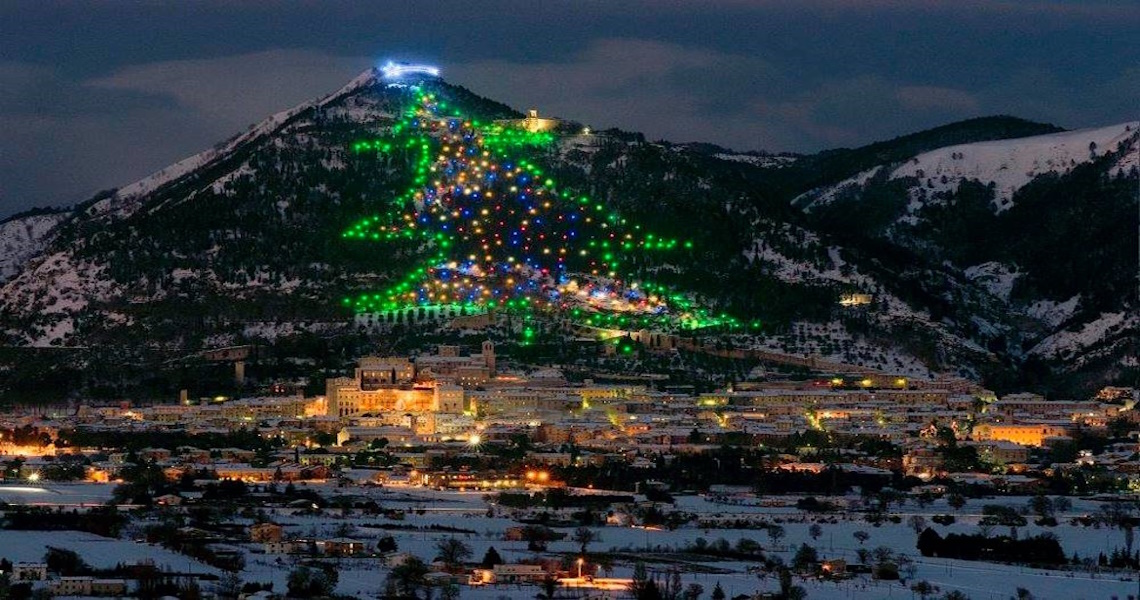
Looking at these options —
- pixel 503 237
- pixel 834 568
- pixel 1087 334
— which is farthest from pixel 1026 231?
pixel 834 568

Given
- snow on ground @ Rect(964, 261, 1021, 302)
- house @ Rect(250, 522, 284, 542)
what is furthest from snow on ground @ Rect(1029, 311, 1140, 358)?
house @ Rect(250, 522, 284, 542)

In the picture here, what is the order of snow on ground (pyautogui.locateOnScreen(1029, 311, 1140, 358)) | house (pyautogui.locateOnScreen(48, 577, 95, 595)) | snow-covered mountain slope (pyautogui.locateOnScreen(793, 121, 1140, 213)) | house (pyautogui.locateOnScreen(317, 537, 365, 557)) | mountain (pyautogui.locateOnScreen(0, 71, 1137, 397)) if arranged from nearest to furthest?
house (pyautogui.locateOnScreen(48, 577, 95, 595)), house (pyautogui.locateOnScreen(317, 537, 365, 557)), mountain (pyautogui.locateOnScreen(0, 71, 1137, 397)), snow on ground (pyautogui.locateOnScreen(1029, 311, 1140, 358)), snow-covered mountain slope (pyautogui.locateOnScreen(793, 121, 1140, 213))

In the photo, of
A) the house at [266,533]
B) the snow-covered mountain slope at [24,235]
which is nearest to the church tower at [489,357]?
the house at [266,533]

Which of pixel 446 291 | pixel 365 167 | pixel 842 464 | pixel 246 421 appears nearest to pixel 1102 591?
pixel 842 464

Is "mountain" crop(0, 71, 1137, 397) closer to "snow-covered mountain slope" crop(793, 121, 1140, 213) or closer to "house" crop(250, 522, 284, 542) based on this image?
"snow-covered mountain slope" crop(793, 121, 1140, 213)

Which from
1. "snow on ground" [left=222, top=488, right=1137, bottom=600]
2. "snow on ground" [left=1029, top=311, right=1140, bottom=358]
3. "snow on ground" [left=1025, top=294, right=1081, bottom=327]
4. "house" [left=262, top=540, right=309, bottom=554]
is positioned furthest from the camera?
"snow on ground" [left=1025, top=294, right=1081, bottom=327]
